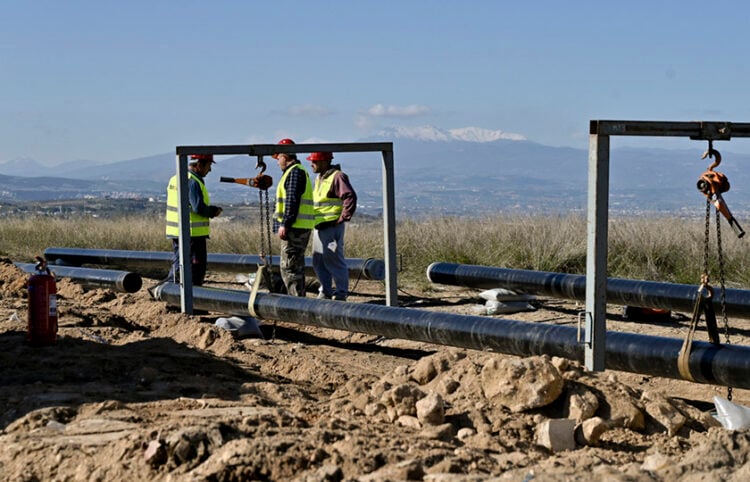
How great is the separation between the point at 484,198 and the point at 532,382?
3621 inches

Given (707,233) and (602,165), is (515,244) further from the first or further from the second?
(707,233)

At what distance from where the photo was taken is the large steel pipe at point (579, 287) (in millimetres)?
9531

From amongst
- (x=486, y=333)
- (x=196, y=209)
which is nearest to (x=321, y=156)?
(x=196, y=209)

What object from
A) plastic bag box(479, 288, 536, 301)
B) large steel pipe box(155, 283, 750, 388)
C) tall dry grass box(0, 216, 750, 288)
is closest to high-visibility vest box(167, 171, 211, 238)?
large steel pipe box(155, 283, 750, 388)

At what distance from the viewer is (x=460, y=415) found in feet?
17.9

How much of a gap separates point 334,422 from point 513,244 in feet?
34.3

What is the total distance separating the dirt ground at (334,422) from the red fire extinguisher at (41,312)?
145 millimetres

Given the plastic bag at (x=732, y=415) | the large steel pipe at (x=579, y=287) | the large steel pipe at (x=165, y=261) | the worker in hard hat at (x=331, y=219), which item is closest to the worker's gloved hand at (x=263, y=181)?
the worker in hard hat at (x=331, y=219)

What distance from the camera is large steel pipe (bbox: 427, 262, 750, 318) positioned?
31.3ft

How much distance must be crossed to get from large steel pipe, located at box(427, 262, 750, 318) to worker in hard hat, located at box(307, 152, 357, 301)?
1450 millimetres

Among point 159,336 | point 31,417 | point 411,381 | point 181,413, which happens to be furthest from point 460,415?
point 159,336

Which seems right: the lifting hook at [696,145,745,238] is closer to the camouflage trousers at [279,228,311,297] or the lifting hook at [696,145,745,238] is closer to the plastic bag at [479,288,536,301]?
the plastic bag at [479,288,536,301]

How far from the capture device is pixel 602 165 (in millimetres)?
6512

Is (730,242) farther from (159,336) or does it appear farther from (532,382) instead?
(532,382)
